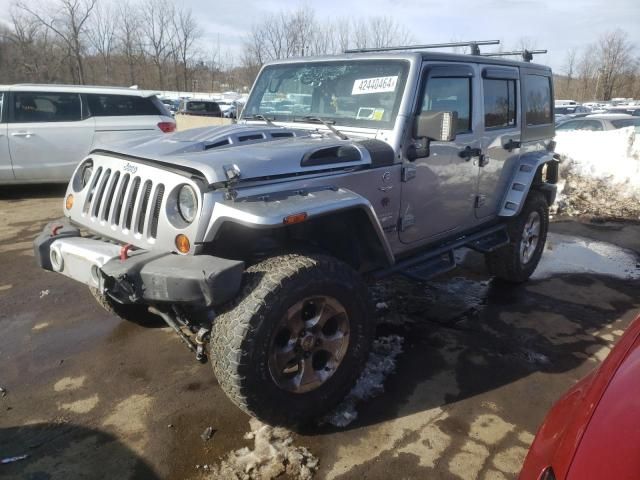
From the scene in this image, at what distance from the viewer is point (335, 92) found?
372 centimetres

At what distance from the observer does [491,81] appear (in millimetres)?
4324

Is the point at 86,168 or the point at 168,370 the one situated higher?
the point at 86,168

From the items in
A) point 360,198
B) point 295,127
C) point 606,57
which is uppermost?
point 606,57

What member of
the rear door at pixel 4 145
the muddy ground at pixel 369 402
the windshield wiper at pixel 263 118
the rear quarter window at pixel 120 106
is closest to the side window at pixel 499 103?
the muddy ground at pixel 369 402

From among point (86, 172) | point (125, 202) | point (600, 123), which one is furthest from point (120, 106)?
point (600, 123)

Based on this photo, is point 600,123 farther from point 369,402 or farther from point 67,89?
point 369,402

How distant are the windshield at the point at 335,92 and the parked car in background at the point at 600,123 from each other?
1063 cm

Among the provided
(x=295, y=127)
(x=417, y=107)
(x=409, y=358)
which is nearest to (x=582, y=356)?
(x=409, y=358)

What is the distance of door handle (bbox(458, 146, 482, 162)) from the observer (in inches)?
155

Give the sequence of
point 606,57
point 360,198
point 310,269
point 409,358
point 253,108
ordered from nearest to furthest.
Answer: point 310,269 < point 360,198 < point 409,358 < point 253,108 < point 606,57

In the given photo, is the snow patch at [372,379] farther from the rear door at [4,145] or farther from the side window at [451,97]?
the rear door at [4,145]

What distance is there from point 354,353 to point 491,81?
110 inches

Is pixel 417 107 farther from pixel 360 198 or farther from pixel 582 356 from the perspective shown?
pixel 582 356

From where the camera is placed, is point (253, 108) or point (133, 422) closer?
point (133, 422)
